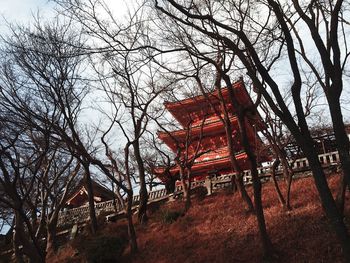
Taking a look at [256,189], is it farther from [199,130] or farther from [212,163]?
[199,130]

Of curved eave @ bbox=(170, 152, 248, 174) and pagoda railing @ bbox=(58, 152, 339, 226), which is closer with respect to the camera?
pagoda railing @ bbox=(58, 152, 339, 226)

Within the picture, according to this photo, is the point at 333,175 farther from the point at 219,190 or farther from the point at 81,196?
the point at 81,196

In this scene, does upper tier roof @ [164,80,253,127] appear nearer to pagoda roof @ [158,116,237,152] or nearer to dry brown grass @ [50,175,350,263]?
pagoda roof @ [158,116,237,152]

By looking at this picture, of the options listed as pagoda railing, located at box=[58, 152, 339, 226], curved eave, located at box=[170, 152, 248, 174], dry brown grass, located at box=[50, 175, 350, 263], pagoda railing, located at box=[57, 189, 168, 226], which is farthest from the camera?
curved eave, located at box=[170, 152, 248, 174]

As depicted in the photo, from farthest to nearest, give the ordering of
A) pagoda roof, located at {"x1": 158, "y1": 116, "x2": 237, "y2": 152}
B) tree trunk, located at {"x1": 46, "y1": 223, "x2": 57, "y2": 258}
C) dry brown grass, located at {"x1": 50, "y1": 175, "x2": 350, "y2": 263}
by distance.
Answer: pagoda roof, located at {"x1": 158, "y1": 116, "x2": 237, "y2": 152} → tree trunk, located at {"x1": 46, "y1": 223, "x2": 57, "y2": 258} → dry brown grass, located at {"x1": 50, "y1": 175, "x2": 350, "y2": 263}

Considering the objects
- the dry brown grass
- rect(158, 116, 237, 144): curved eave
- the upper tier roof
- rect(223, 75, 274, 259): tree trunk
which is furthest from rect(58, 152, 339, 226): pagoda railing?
rect(223, 75, 274, 259): tree trunk

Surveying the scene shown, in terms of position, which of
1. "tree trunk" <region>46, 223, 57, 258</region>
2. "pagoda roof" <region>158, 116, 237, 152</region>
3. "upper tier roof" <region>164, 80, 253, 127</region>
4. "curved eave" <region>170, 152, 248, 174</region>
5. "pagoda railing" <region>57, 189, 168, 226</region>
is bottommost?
"tree trunk" <region>46, 223, 57, 258</region>

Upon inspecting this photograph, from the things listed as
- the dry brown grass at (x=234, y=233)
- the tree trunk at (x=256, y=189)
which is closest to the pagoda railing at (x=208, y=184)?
the dry brown grass at (x=234, y=233)

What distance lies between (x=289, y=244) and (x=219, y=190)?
8664mm

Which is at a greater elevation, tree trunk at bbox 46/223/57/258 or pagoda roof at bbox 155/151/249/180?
pagoda roof at bbox 155/151/249/180

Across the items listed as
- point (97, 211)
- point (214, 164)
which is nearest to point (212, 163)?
point (214, 164)

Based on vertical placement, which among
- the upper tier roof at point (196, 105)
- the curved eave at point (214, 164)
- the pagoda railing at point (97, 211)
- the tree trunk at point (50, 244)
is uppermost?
the upper tier roof at point (196, 105)

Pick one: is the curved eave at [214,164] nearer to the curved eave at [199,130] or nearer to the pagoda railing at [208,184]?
the curved eave at [199,130]

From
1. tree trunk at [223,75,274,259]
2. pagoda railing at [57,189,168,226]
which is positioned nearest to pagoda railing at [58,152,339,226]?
pagoda railing at [57,189,168,226]
